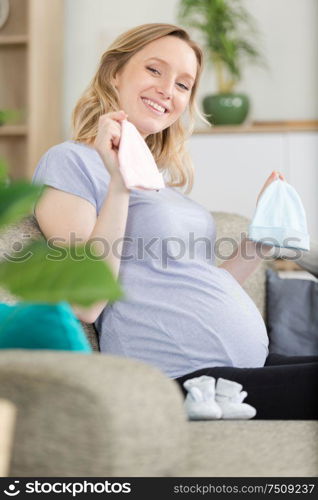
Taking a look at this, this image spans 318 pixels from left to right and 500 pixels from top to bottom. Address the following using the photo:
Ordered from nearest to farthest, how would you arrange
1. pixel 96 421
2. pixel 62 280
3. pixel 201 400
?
pixel 62 280, pixel 96 421, pixel 201 400

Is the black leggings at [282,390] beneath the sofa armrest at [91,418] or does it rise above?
beneath

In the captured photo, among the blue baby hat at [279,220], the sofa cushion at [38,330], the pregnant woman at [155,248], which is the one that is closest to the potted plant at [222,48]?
the pregnant woman at [155,248]

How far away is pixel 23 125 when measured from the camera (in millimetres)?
4160

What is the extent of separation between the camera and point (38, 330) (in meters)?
1.07

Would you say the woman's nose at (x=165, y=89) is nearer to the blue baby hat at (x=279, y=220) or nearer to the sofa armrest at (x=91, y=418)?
the blue baby hat at (x=279, y=220)

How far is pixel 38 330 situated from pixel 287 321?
Result: 1.21 metres

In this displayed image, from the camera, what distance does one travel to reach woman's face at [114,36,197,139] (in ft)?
5.53

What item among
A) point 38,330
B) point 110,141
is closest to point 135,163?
point 110,141

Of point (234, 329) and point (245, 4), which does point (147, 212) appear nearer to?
point (234, 329)

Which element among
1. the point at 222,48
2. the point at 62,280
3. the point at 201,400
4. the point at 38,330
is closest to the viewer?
the point at 62,280

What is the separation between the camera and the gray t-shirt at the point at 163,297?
1453 mm

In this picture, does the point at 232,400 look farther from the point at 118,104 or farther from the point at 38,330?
the point at 118,104

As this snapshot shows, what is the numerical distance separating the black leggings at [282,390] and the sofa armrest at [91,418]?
1.38 ft
